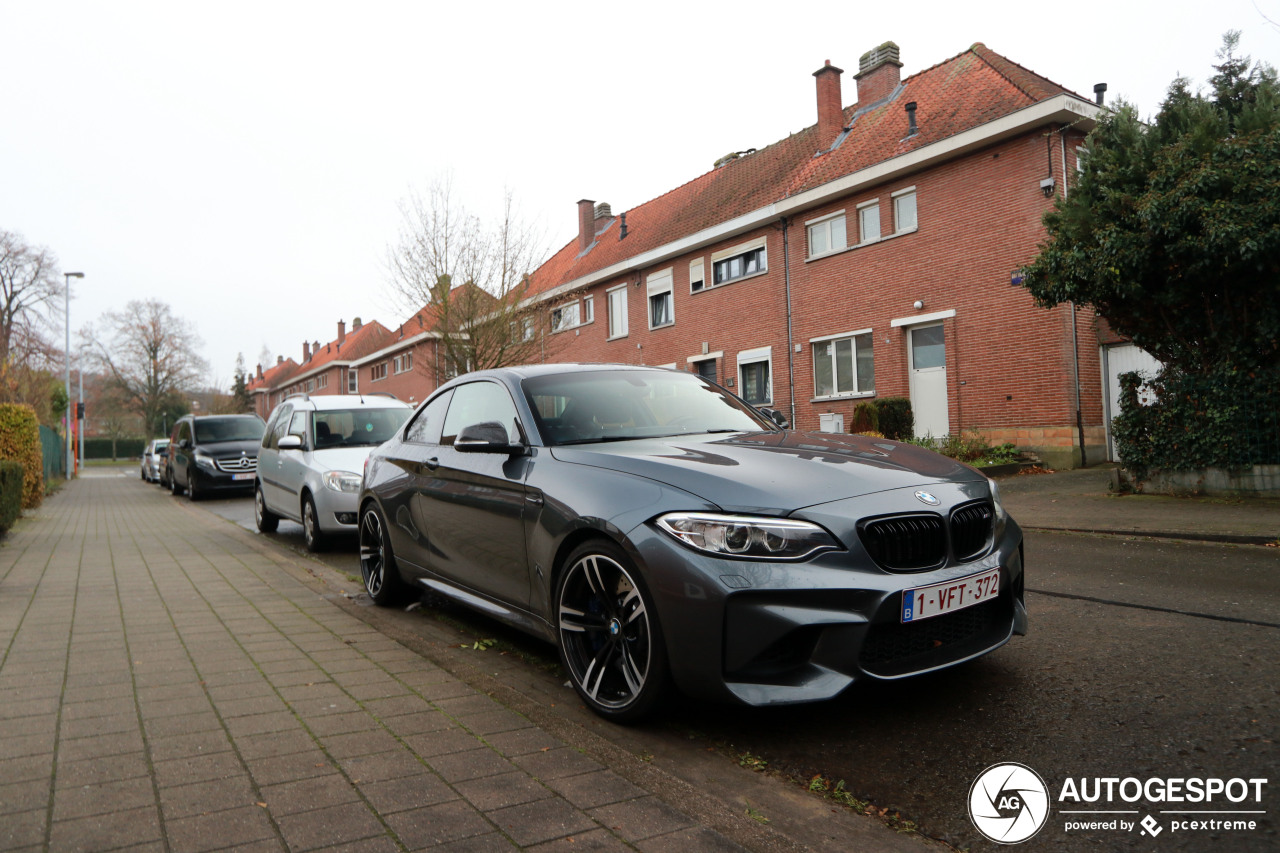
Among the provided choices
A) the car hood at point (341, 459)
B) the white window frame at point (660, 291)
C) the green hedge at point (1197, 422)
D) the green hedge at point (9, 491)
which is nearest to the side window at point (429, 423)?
the car hood at point (341, 459)

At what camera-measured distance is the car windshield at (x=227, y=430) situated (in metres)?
19.5

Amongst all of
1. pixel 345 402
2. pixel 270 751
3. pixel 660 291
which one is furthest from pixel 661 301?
pixel 270 751

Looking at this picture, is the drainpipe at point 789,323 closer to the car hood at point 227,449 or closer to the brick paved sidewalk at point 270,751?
the car hood at point 227,449

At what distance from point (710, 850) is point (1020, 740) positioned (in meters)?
1.37

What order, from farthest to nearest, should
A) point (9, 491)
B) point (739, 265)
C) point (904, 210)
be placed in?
point (739, 265) < point (904, 210) < point (9, 491)

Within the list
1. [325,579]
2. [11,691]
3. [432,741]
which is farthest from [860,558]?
[325,579]

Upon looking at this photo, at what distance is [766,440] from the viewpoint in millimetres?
4152

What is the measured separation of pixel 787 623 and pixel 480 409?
2.67 metres

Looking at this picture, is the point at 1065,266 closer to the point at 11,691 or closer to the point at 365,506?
the point at 365,506

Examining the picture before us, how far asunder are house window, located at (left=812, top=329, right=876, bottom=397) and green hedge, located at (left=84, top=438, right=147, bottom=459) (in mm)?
69090

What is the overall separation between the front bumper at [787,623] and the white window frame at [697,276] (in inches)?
847

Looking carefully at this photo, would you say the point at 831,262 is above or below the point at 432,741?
above

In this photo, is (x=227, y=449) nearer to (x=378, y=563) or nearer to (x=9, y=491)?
(x=9, y=491)

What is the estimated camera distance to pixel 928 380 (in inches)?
692
